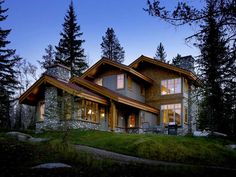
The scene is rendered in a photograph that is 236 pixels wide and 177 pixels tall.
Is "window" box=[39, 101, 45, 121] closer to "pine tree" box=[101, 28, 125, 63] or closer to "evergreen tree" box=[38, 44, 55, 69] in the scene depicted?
"evergreen tree" box=[38, 44, 55, 69]

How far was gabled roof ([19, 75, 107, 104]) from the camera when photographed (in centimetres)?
2217

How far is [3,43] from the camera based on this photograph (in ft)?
103

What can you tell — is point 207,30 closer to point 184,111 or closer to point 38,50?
point 184,111

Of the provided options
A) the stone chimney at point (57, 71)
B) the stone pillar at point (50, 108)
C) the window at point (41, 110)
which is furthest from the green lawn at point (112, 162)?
the stone chimney at point (57, 71)

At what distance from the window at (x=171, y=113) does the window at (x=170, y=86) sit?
1.32 m

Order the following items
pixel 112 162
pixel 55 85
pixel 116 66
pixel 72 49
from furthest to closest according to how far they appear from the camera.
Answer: pixel 72 49
pixel 116 66
pixel 55 85
pixel 112 162

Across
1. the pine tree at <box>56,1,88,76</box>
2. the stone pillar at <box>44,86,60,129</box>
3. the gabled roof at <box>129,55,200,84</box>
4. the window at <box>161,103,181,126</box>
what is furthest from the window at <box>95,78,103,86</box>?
the pine tree at <box>56,1,88,76</box>

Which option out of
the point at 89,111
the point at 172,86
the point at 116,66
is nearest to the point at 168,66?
the point at 172,86

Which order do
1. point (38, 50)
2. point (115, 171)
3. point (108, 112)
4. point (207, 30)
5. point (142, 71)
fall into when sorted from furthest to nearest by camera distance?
point (38, 50)
point (142, 71)
point (108, 112)
point (115, 171)
point (207, 30)

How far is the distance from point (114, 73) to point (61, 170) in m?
19.8

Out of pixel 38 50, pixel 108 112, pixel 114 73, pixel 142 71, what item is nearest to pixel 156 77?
pixel 142 71

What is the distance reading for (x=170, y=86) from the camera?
29.2 m

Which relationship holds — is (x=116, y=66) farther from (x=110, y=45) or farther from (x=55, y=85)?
(x=110, y=45)

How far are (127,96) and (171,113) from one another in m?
4.52
